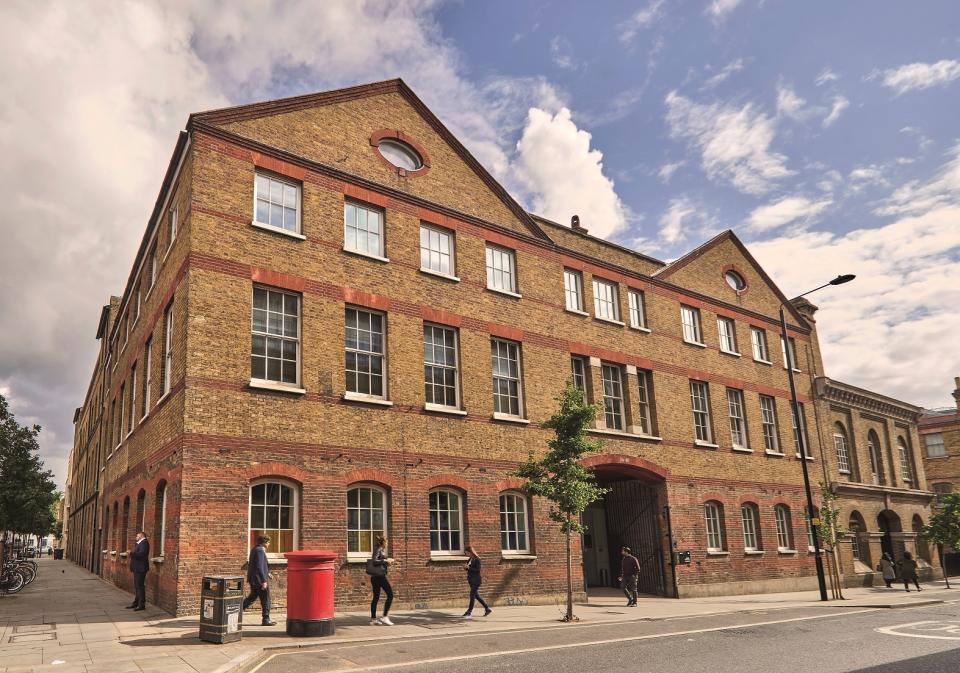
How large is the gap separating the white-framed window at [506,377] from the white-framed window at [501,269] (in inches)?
66.8

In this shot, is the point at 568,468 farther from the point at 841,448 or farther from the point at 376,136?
the point at 841,448

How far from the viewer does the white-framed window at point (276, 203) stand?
54.7ft

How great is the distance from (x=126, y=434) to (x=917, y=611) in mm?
22997

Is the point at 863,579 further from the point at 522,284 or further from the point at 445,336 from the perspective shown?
the point at 445,336

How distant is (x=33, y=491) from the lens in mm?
31625

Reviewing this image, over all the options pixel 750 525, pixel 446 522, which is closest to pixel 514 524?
pixel 446 522

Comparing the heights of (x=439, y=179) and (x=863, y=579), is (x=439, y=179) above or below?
above

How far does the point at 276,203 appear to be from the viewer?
1698 centimetres

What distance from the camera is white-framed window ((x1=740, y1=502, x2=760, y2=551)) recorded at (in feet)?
86.4

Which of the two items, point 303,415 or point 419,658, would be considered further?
point 303,415

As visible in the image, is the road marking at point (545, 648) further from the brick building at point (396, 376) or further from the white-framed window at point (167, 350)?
the white-framed window at point (167, 350)

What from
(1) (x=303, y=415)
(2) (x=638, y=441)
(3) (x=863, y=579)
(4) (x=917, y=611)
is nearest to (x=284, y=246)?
(1) (x=303, y=415)

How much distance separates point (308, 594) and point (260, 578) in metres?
1.58

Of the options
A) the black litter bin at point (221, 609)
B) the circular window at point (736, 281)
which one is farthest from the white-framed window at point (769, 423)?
the black litter bin at point (221, 609)
